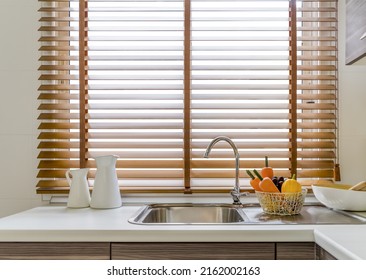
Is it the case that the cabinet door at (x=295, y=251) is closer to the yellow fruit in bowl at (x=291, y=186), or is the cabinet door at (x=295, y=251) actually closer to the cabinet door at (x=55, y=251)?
the yellow fruit in bowl at (x=291, y=186)

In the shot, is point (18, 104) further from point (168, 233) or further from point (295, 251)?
point (295, 251)

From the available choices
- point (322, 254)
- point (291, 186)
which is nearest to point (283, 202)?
point (291, 186)

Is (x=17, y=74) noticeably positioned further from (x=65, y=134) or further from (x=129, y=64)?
(x=129, y=64)

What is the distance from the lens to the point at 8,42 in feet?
7.06

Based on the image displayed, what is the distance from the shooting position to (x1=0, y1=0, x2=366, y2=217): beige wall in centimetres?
215

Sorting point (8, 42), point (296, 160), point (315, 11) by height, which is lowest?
point (296, 160)

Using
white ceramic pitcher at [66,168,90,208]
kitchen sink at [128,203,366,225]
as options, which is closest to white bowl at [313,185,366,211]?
kitchen sink at [128,203,366,225]

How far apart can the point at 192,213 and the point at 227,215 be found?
0.58 feet

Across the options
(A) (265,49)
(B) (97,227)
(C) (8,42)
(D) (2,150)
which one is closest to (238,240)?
(B) (97,227)

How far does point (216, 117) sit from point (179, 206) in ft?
1.65

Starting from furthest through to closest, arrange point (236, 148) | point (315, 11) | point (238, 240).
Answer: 1. point (315, 11)
2. point (236, 148)
3. point (238, 240)

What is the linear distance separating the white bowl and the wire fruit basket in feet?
0.38

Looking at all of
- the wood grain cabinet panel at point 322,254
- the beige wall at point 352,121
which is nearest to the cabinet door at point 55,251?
the wood grain cabinet panel at point 322,254

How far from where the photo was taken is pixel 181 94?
217cm
